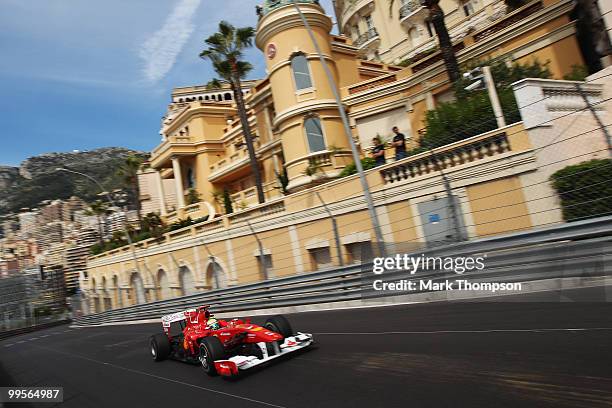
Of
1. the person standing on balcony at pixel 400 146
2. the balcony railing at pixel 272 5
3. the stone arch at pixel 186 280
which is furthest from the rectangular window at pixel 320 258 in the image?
the balcony railing at pixel 272 5

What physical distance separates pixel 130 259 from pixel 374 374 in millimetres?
30618

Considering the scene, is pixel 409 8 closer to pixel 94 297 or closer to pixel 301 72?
pixel 301 72

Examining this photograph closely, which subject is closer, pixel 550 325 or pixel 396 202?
pixel 550 325

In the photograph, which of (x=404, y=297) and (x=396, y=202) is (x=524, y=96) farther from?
(x=404, y=297)

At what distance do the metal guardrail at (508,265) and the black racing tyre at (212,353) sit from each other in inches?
171

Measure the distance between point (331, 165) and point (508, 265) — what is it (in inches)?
499

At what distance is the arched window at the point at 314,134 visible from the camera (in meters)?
19.7

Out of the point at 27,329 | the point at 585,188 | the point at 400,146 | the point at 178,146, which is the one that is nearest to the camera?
the point at 585,188

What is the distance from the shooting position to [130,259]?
31.3 metres

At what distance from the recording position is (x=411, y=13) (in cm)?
3669

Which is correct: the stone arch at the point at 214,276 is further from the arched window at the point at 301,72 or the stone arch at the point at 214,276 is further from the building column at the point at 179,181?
the building column at the point at 179,181

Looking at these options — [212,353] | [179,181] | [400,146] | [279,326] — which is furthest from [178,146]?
[212,353]

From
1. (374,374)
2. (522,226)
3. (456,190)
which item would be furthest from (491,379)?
(456,190)

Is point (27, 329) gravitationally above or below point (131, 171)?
below
